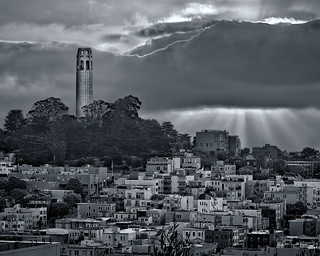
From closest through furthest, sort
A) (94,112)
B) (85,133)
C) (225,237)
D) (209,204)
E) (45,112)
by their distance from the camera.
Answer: (225,237) → (209,204) → (85,133) → (94,112) → (45,112)

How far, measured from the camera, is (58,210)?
86.2 ft

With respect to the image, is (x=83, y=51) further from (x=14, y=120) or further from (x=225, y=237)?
(x=225, y=237)

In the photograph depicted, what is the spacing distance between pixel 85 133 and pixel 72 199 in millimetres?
6653

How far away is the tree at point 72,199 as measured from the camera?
1064 inches

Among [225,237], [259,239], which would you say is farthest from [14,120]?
[259,239]

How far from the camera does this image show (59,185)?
96.7 ft

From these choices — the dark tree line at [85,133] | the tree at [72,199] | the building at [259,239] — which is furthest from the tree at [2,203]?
the building at [259,239]

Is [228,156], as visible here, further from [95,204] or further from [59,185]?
[95,204]

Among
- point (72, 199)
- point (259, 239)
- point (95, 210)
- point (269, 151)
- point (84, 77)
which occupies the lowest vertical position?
point (259, 239)

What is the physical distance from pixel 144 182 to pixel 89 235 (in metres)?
6.47

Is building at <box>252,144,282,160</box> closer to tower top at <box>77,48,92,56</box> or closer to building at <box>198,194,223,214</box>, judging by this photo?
tower top at <box>77,48,92,56</box>

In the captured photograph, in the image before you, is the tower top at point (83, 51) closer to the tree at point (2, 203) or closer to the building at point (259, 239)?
the tree at point (2, 203)

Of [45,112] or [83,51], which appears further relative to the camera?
[45,112]

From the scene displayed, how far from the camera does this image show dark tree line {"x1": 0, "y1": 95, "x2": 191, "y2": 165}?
33312 mm
